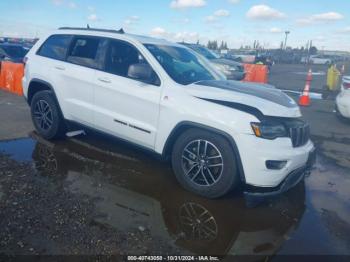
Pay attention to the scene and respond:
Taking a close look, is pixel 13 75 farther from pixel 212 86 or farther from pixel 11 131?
pixel 212 86

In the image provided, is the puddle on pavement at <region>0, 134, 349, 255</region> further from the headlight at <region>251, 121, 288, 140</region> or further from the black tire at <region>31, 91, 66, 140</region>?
the headlight at <region>251, 121, 288, 140</region>

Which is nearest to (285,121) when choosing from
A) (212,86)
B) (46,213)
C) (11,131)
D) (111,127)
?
(212,86)

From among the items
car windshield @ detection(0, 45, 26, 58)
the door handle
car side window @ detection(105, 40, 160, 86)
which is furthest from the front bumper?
car windshield @ detection(0, 45, 26, 58)

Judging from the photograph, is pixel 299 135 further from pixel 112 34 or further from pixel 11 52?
pixel 11 52

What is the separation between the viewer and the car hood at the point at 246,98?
3791 mm

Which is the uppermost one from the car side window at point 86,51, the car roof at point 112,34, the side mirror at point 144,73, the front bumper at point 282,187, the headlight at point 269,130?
the car roof at point 112,34

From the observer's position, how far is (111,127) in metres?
4.72

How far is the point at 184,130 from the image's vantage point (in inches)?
162

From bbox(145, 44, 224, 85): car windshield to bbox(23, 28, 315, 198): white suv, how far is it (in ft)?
0.07

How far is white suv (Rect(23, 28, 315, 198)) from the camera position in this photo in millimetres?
3707

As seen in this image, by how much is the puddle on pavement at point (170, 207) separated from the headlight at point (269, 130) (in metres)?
0.91

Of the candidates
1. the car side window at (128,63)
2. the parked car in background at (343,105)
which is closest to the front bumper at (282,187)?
the car side window at (128,63)

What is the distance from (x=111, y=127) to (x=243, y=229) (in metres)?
2.33

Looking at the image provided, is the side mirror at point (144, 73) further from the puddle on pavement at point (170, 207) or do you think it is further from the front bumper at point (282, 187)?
the front bumper at point (282, 187)
